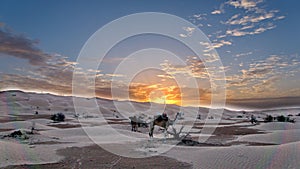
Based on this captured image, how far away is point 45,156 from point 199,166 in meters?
7.28

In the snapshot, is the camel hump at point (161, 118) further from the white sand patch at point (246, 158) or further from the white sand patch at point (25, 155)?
the white sand patch at point (25, 155)

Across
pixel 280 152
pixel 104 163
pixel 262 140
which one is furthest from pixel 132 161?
pixel 262 140

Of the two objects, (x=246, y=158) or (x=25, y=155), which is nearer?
(x=246, y=158)

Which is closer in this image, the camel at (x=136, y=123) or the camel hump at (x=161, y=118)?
the camel hump at (x=161, y=118)

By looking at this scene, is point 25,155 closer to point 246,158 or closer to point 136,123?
point 246,158

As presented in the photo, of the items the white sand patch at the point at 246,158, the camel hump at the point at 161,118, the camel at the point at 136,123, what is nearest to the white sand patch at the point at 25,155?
the white sand patch at the point at 246,158

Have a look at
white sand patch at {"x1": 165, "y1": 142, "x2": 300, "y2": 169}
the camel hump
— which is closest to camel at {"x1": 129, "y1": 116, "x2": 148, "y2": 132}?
the camel hump

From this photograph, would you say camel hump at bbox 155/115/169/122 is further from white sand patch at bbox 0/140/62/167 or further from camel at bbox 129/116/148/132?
white sand patch at bbox 0/140/62/167

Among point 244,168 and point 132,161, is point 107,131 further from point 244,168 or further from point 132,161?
point 244,168

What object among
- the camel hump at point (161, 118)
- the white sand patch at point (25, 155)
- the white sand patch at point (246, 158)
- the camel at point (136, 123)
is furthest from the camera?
the camel at point (136, 123)

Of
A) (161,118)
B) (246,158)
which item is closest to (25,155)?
(246,158)

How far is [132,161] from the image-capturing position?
12.4 m

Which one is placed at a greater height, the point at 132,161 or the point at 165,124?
Answer: the point at 165,124

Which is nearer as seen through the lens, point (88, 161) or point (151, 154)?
point (88, 161)
